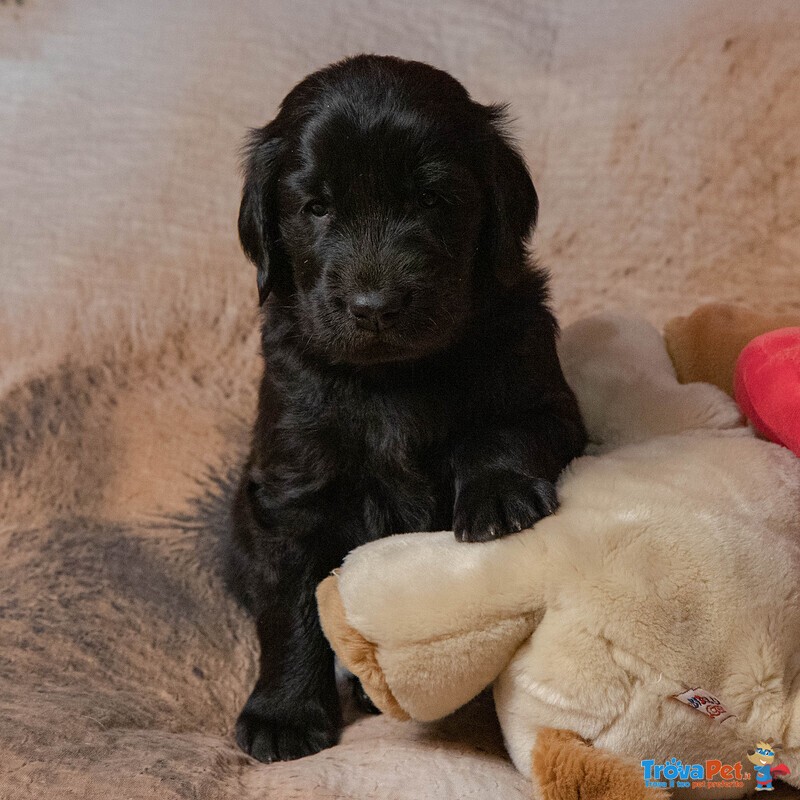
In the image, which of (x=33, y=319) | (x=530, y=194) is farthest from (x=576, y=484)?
(x=33, y=319)

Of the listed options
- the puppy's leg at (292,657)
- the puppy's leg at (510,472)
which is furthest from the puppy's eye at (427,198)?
the puppy's leg at (292,657)

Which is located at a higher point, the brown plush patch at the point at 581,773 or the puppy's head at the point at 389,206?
the puppy's head at the point at 389,206

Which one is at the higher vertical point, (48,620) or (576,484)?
(576,484)

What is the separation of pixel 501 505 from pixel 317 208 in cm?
70

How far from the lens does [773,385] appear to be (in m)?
2.09

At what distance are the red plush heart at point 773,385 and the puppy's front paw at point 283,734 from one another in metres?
1.08

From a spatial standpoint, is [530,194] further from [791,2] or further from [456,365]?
[791,2]

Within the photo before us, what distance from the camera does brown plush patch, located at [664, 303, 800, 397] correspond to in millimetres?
2510

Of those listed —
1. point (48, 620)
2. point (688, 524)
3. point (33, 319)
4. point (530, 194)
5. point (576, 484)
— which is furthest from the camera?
point (33, 319)

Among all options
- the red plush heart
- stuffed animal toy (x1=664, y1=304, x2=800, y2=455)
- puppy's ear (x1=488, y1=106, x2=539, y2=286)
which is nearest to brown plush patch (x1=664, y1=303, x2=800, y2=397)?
stuffed animal toy (x1=664, y1=304, x2=800, y2=455)

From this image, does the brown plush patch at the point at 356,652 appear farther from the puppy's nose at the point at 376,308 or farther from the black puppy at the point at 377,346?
the puppy's nose at the point at 376,308

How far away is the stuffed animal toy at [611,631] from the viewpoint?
63.9 inches

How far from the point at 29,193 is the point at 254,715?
6.71 ft

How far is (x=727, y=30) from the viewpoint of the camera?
3166 millimetres
